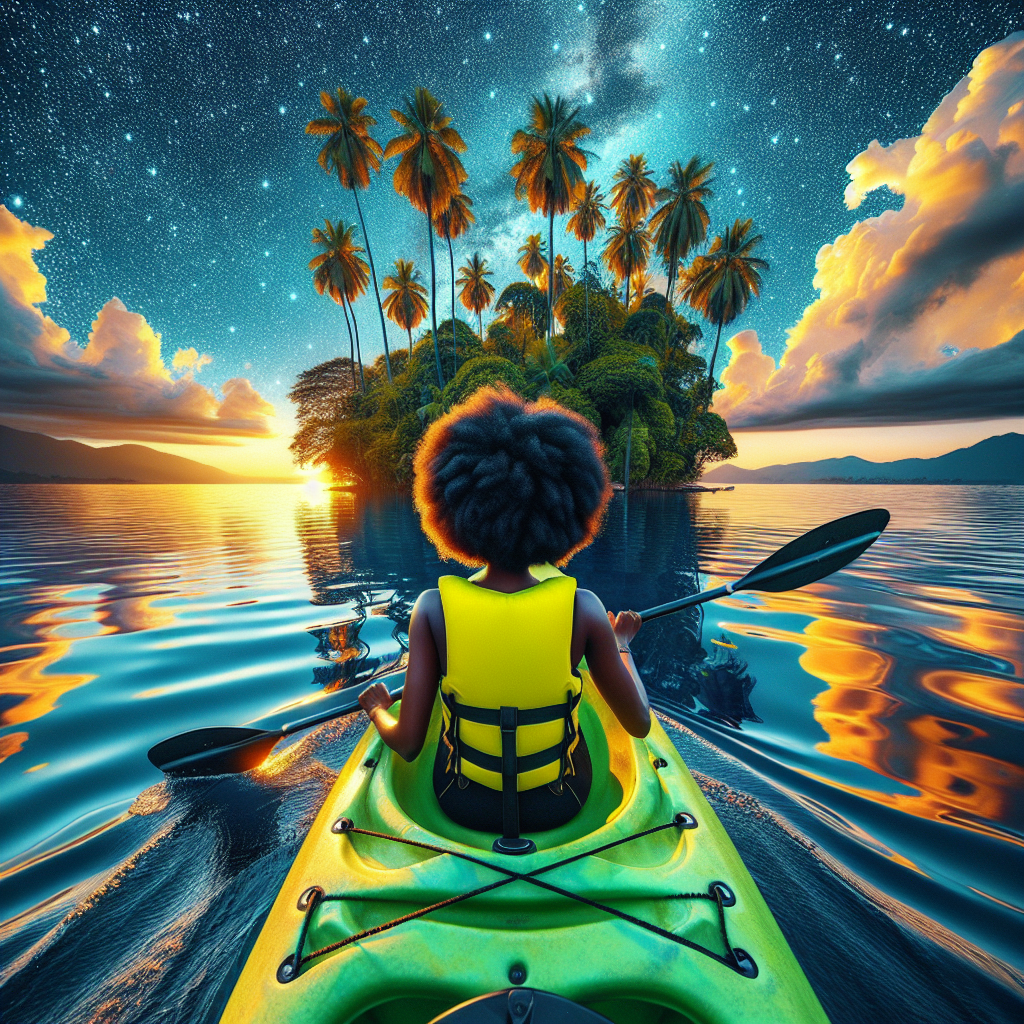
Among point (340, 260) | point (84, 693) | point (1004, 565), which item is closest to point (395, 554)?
point (84, 693)

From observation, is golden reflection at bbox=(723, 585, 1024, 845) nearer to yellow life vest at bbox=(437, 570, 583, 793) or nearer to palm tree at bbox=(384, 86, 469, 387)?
yellow life vest at bbox=(437, 570, 583, 793)

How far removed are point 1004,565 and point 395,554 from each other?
38.3ft

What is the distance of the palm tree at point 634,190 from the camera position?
32.2 meters

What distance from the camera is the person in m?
1.29

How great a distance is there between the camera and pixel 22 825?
7.42ft

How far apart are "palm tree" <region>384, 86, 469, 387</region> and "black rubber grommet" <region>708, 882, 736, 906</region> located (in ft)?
92.3

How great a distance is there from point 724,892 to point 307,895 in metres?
1.14

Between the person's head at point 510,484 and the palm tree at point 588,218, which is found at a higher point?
the palm tree at point 588,218

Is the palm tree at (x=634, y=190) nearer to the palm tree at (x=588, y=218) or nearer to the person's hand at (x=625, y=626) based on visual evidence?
the palm tree at (x=588, y=218)

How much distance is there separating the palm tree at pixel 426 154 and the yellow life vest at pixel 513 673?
90.1 ft

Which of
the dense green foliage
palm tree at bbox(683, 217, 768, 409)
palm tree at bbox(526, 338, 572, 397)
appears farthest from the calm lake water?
palm tree at bbox(683, 217, 768, 409)

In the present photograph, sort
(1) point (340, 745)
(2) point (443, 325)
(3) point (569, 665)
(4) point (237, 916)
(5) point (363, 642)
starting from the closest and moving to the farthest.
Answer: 1. (3) point (569, 665)
2. (4) point (237, 916)
3. (1) point (340, 745)
4. (5) point (363, 642)
5. (2) point (443, 325)

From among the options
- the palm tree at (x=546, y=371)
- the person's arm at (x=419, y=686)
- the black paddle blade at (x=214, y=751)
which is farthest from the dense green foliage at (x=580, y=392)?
the person's arm at (x=419, y=686)

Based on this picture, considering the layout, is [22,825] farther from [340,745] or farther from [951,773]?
[951,773]
